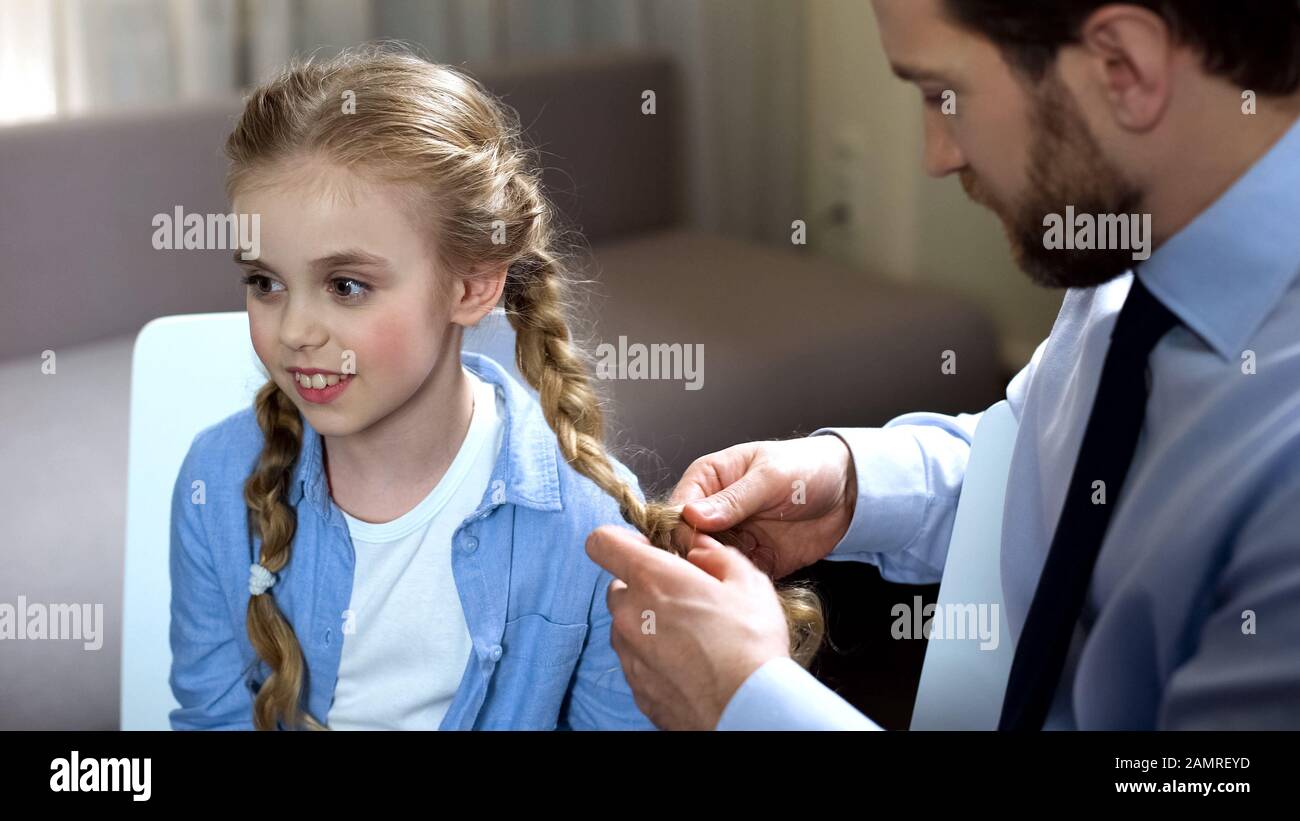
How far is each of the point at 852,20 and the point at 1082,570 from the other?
1.16 m

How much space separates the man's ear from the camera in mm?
533

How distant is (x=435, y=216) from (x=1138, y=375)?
35 centimetres

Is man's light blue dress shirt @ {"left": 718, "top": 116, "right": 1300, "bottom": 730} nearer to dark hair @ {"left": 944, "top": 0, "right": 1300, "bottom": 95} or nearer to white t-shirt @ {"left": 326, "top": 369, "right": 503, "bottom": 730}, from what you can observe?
dark hair @ {"left": 944, "top": 0, "right": 1300, "bottom": 95}

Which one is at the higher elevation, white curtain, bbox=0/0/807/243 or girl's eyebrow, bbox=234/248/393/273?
white curtain, bbox=0/0/807/243

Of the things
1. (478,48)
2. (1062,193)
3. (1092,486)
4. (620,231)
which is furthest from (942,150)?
(478,48)

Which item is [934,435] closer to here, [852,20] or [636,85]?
[636,85]

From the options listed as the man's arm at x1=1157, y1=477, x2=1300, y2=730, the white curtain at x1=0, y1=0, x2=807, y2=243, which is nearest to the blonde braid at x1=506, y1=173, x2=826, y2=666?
the man's arm at x1=1157, y1=477, x2=1300, y2=730

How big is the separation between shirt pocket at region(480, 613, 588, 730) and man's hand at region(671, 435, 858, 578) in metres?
0.09

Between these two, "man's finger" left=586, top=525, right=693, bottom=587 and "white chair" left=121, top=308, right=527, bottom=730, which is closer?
"man's finger" left=586, top=525, right=693, bottom=587

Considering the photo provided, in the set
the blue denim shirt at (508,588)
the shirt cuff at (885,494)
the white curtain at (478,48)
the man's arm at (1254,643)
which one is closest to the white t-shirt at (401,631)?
the blue denim shirt at (508,588)

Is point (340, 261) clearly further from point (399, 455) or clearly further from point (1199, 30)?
point (1199, 30)

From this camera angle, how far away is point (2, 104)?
4.64 feet

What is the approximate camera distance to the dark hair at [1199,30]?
0.54 meters
